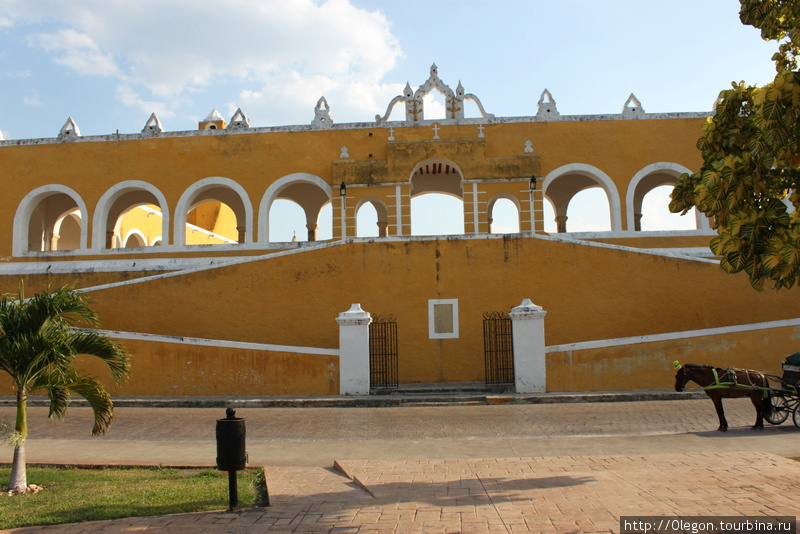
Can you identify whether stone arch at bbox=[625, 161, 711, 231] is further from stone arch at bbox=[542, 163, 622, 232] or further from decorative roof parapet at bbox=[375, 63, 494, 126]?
decorative roof parapet at bbox=[375, 63, 494, 126]

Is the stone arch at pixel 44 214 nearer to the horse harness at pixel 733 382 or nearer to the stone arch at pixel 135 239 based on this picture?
the stone arch at pixel 135 239

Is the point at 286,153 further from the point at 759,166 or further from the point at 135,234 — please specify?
the point at 759,166

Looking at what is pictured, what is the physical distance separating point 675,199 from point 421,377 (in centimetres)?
653

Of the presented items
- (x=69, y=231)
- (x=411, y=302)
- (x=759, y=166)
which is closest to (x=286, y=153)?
(x=411, y=302)

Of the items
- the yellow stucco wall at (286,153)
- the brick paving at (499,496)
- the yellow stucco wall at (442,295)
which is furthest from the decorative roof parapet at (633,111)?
the brick paving at (499,496)

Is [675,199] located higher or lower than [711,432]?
higher

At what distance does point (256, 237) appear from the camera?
54.5 ft

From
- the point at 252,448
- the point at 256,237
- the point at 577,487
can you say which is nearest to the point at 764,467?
the point at 577,487

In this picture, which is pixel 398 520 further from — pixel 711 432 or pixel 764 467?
pixel 711 432

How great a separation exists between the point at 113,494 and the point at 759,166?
16.5 ft

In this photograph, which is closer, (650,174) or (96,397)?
(96,397)

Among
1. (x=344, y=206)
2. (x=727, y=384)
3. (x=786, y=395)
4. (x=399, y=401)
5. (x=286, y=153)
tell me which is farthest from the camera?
(x=286, y=153)

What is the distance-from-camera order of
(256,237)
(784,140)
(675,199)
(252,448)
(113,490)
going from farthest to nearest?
(256,237) → (252,448) → (675,199) → (113,490) → (784,140)

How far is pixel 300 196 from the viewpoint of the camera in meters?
19.8
